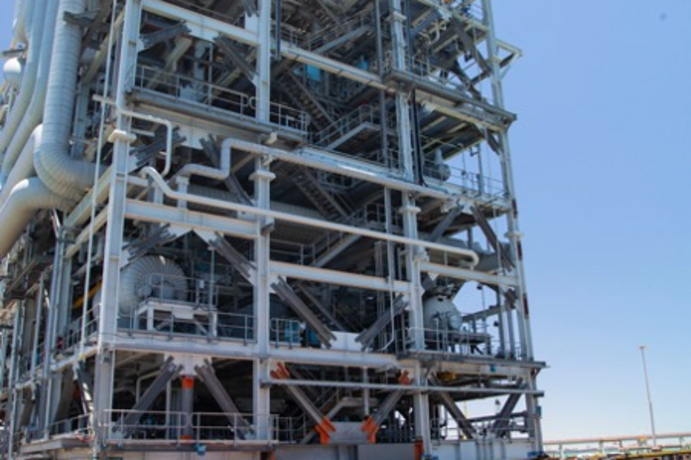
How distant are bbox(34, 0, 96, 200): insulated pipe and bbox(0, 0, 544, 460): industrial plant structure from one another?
9 cm

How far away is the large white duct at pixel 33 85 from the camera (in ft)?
103

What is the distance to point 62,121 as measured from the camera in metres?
27.5

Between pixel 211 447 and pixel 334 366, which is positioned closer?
pixel 211 447

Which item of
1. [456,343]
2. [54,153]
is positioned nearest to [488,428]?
[456,343]

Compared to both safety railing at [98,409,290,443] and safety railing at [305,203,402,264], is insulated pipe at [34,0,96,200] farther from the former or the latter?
safety railing at [305,203,402,264]

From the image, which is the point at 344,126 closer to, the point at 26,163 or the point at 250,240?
the point at 250,240

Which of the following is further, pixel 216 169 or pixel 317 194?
pixel 317 194

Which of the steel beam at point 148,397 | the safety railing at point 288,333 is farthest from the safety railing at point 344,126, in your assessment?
the steel beam at point 148,397

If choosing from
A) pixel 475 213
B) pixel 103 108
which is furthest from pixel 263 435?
pixel 475 213

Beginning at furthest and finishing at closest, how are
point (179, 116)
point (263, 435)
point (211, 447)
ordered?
point (179, 116) < point (263, 435) < point (211, 447)

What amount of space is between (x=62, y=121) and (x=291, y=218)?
9.79 metres

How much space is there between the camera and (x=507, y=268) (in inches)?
1341

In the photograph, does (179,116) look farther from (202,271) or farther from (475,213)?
(475,213)

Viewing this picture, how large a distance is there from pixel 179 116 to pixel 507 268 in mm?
17025
